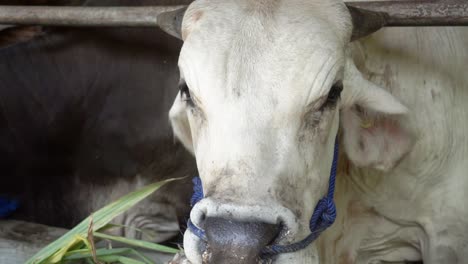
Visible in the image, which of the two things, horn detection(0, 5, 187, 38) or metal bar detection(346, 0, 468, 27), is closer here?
metal bar detection(346, 0, 468, 27)

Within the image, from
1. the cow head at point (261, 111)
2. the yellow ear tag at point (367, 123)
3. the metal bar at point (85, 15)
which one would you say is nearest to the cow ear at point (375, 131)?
the yellow ear tag at point (367, 123)

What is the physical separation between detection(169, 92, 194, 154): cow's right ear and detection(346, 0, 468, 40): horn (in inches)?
28.2

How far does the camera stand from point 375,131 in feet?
10.1

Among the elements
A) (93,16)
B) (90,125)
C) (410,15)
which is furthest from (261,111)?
Answer: (90,125)

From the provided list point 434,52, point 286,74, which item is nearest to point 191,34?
point 286,74

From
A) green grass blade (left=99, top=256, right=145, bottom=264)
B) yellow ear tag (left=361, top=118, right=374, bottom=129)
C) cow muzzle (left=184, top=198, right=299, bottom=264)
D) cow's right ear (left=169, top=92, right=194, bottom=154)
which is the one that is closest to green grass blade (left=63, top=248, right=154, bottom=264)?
green grass blade (left=99, top=256, right=145, bottom=264)

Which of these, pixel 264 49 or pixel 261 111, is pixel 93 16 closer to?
pixel 264 49

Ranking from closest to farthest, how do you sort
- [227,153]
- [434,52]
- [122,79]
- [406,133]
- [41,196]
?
[227,153]
[406,133]
[434,52]
[122,79]
[41,196]

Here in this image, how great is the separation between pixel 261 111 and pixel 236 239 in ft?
1.41

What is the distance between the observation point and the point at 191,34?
107 inches

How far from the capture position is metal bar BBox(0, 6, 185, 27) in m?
3.37

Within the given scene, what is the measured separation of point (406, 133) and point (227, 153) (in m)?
0.92

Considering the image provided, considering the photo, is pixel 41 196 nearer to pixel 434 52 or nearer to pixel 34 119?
pixel 34 119

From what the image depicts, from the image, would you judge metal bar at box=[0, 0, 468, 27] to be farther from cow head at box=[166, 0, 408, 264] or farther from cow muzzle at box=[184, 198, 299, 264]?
cow muzzle at box=[184, 198, 299, 264]
